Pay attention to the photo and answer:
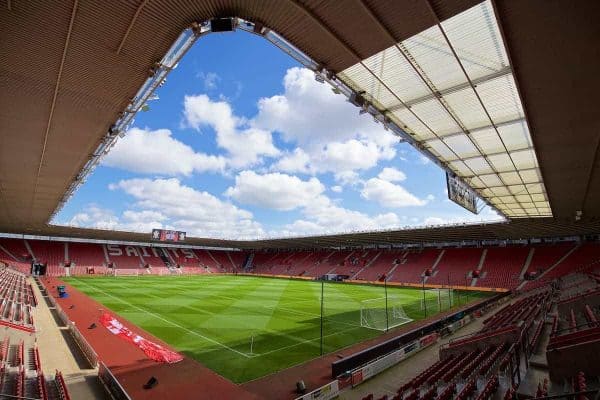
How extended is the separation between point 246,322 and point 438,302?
62.7 feet

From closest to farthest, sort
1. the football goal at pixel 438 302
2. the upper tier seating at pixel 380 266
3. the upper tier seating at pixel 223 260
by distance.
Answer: the football goal at pixel 438 302 < the upper tier seating at pixel 380 266 < the upper tier seating at pixel 223 260

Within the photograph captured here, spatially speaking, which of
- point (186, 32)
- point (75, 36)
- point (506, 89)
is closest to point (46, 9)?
point (75, 36)

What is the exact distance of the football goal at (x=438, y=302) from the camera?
2911 centimetres

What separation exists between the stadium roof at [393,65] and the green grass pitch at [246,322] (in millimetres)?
11707

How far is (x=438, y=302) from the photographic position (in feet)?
105

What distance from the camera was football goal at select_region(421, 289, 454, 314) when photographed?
95.5 feet

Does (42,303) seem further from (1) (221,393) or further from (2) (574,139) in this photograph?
(2) (574,139)

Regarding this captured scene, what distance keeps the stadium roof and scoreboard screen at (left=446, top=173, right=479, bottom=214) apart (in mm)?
2954

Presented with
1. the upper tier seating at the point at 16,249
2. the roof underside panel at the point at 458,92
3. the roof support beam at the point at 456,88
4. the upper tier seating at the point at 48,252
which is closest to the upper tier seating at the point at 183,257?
the upper tier seating at the point at 48,252

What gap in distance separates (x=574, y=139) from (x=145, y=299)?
34.7 meters

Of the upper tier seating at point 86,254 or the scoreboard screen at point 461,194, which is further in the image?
the upper tier seating at point 86,254

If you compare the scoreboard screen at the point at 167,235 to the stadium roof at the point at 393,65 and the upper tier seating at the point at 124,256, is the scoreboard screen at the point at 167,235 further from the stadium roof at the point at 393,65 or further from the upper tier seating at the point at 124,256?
the stadium roof at the point at 393,65

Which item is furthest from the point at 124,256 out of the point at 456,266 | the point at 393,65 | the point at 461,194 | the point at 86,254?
the point at 393,65

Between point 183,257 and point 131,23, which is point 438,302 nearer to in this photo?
point 131,23
